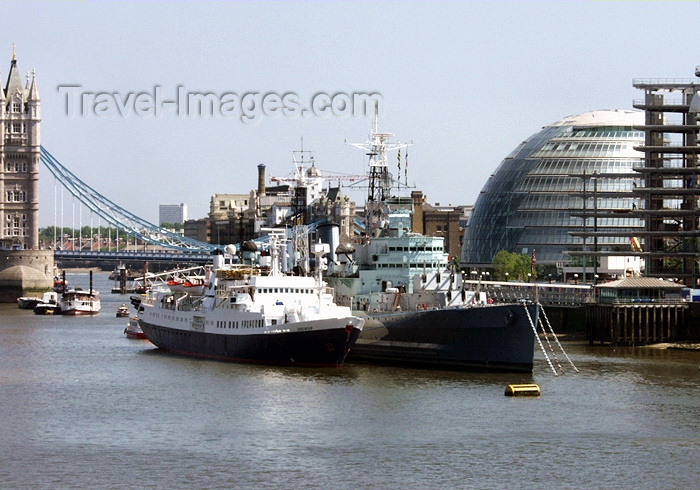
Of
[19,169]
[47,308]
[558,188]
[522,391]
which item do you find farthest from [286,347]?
[19,169]

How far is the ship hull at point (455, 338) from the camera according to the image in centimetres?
6272

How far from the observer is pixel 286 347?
217 feet

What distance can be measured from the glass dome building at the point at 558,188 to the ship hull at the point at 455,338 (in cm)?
6583

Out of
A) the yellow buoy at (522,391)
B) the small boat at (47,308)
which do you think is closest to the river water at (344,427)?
the yellow buoy at (522,391)

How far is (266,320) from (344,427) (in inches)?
745

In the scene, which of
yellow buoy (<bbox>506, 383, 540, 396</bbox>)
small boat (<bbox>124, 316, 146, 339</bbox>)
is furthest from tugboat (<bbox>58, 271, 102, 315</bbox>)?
yellow buoy (<bbox>506, 383, 540, 396</bbox>)

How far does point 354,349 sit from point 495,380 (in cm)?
1027

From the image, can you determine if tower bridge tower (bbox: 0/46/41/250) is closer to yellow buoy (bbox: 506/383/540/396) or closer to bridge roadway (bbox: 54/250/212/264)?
bridge roadway (bbox: 54/250/212/264)

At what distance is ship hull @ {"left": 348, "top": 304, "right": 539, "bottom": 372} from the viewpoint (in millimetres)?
62719

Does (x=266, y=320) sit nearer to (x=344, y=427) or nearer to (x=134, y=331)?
(x=344, y=427)

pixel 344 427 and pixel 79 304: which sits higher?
pixel 79 304

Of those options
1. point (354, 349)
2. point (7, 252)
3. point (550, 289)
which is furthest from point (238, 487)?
point (7, 252)

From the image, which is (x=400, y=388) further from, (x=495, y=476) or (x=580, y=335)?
(x=580, y=335)

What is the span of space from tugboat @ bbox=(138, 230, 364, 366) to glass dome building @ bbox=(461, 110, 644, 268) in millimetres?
62695
